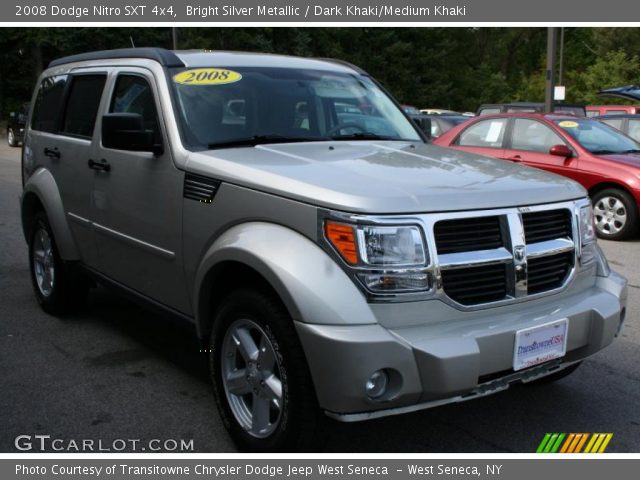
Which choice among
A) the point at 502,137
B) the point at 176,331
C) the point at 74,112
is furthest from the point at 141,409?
the point at 502,137

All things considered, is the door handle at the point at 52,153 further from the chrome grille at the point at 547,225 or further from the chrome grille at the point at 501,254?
the chrome grille at the point at 547,225

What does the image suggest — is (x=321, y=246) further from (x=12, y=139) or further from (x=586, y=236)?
(x=12, y=139)


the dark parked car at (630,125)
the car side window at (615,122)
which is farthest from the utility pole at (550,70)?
the dark parked car at (630,125)

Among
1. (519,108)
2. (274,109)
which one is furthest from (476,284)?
(519,108)

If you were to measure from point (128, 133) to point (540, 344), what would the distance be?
2244 mm

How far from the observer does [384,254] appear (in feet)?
9.31

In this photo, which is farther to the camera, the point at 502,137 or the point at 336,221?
the point at 502,137

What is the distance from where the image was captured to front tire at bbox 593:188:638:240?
351 inches
